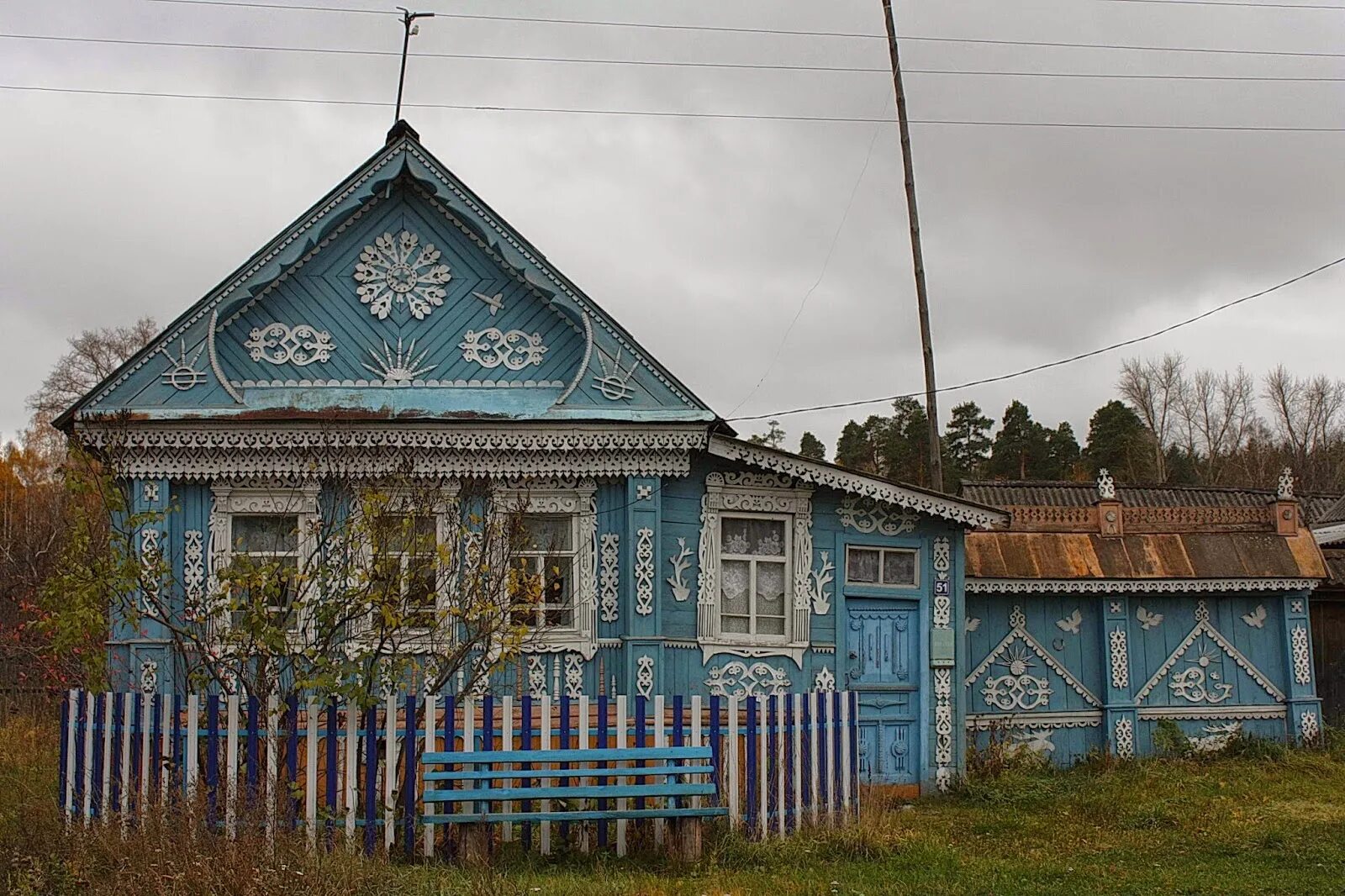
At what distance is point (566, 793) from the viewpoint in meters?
8.72

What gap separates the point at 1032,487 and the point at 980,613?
1029 centimetres

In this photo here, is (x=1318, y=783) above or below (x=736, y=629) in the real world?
below

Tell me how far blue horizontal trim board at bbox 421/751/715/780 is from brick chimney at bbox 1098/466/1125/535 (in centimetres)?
847

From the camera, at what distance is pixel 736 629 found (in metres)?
13.2

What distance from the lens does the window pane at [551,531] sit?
12906mm

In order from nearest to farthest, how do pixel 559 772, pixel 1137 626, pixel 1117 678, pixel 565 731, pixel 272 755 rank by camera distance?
pixel 272 755
pixel 559 772
pixel 565 731
pixel 1117 678
pixel 1137 626

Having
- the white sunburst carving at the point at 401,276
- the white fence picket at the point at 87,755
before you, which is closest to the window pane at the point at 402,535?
the white fence picket at the point at 87,755

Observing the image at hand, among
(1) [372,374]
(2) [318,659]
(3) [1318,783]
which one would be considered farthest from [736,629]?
(3) [1318,783]

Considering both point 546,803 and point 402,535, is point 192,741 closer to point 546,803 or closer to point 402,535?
point 402,535

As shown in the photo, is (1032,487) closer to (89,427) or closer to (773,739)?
(773,739)

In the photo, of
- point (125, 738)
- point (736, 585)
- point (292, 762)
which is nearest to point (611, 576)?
point (736, 585)

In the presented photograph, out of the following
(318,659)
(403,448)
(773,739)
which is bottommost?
(773,739)

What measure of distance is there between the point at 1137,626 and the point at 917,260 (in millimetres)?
7309

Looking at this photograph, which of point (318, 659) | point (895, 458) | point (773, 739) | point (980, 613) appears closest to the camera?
point (318, 659)
